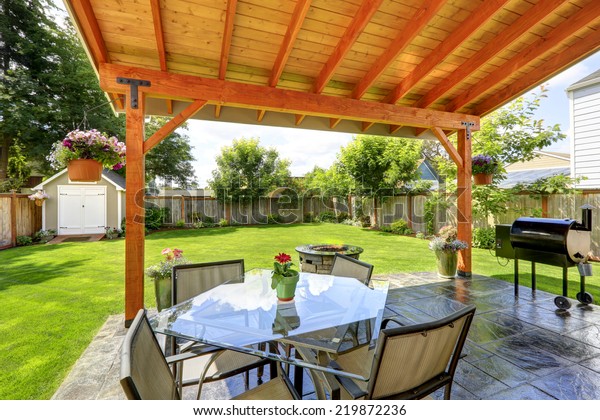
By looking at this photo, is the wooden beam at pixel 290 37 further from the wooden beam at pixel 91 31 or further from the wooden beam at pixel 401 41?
the wooden beam at pixel 91 31

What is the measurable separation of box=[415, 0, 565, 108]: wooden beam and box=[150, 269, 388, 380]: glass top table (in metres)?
3.24

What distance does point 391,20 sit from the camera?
3.16 metres

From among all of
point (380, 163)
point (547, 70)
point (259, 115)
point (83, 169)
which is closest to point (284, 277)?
point (83, 169)

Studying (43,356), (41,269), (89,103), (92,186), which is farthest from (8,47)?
(43,356)

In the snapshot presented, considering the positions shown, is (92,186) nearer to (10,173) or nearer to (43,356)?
(10,173)

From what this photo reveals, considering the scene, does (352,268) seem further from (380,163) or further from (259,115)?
(380,163)

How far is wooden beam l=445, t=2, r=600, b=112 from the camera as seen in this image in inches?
123

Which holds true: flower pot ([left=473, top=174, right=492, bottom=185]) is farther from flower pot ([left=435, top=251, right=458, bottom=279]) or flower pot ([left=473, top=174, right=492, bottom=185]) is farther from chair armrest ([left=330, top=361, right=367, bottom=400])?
chair armrest ([left=330, top=361, right=367, bottom=400])

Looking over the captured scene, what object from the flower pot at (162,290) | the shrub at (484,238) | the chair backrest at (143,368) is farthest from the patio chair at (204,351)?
the shrub at (484,238)

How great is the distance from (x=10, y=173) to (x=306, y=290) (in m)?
17.7

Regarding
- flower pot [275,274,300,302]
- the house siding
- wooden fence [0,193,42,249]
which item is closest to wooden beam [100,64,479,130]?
flower pot [275,274,300,302]

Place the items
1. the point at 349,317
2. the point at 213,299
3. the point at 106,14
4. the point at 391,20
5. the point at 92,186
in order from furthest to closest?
the point at 92,186
the point at 391,20
the point at 106,14
the point at 213,299
the point at 349,317

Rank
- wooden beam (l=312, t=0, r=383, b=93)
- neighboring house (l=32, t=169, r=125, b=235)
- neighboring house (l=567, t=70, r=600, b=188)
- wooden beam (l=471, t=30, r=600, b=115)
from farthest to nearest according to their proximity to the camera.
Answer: neighboring house (l=32, t=169, r=125, b=235)
neighboring house (l=567, t=70, r=600, b=188)
wooden beam (l=471, t=30, r=600, b=115)
wooden beam (l=312, t=0, r=383, b=93)

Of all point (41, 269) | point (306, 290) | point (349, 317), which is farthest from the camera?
point (41, 269)
